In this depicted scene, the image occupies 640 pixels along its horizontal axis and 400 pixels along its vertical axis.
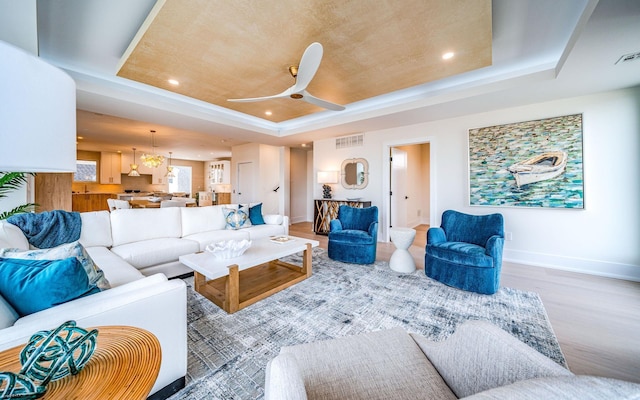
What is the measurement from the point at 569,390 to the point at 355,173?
5.23 m

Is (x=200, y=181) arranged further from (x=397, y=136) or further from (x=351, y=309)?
(x=351, y=309)

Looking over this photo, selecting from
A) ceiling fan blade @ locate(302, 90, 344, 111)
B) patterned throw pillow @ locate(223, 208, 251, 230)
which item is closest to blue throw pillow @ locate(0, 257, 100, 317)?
ceiling fan blade @ locate(302, 90, 344, 111)

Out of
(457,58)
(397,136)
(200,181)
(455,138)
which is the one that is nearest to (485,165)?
(455,138)

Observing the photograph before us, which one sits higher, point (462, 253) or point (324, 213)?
point (324, 213)

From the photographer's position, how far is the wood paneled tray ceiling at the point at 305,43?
1.88m

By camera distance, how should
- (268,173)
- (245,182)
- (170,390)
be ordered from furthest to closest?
(245,182)
(268,173)
(170,390)

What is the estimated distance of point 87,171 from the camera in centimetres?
826

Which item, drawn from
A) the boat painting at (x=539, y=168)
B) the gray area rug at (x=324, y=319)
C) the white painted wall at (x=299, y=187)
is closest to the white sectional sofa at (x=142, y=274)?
the gray area rug at (x=324, y=319)

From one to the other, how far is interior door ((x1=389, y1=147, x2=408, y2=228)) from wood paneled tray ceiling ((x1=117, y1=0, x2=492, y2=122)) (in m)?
2.28

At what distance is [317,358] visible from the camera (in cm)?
96

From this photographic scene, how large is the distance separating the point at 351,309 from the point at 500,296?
5.42 ft

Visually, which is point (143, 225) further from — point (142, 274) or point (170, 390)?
point (170, 390)

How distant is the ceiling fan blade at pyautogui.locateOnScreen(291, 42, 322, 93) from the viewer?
76.7 inches

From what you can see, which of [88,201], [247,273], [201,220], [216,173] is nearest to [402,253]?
[247,273]
